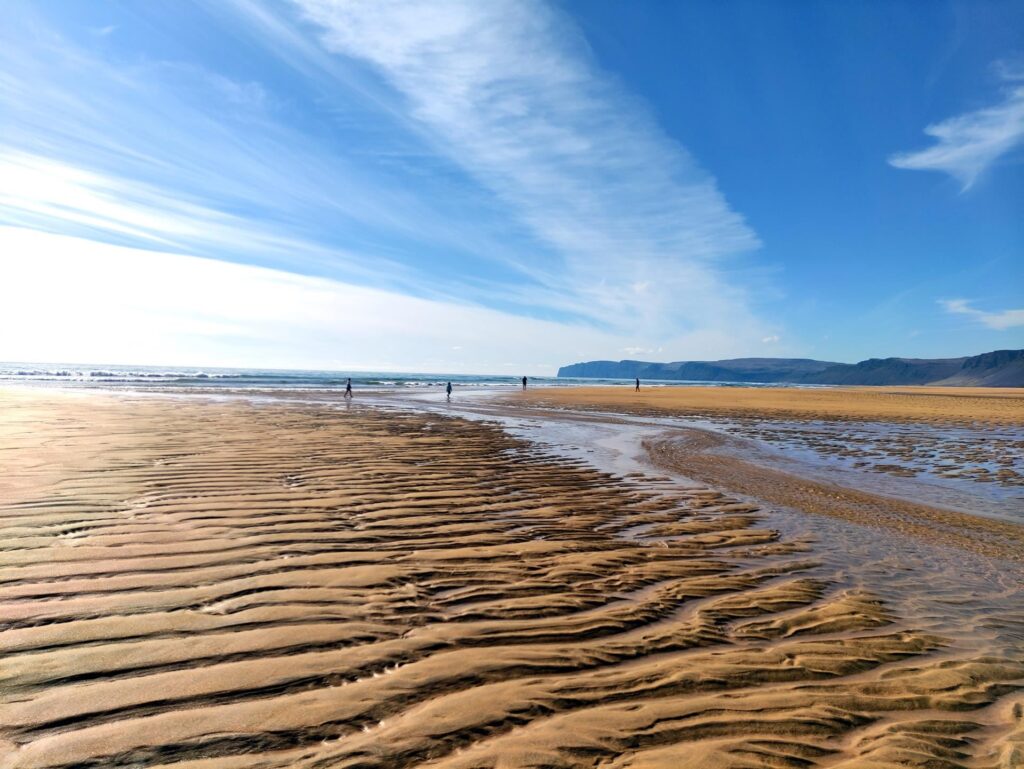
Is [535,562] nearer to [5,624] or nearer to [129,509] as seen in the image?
[5,624]

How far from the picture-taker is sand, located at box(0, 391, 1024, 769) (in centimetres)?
270

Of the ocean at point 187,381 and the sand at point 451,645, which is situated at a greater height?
the ocean at point 187,381

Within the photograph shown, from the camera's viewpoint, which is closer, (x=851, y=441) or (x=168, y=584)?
(x=168, y=584)

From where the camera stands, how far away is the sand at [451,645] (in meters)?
2.70

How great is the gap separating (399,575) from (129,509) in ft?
13.0

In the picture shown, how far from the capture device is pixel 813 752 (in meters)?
2.76

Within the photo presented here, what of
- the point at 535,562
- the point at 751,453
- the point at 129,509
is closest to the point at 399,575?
the point at 535,562

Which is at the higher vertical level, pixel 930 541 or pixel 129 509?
pixel 129 509

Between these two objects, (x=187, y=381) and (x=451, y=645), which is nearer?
(x=451, y=645)

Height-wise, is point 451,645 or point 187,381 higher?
point 187,381

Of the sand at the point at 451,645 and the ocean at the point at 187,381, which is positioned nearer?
the sand at the point at 451,645

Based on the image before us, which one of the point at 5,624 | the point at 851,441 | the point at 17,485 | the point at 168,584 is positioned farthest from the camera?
the point at 851,441

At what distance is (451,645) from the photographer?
12.0ft

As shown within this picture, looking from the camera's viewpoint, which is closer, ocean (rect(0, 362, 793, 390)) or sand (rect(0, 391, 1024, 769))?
sand (rect(0, 391, 1024, 769))
